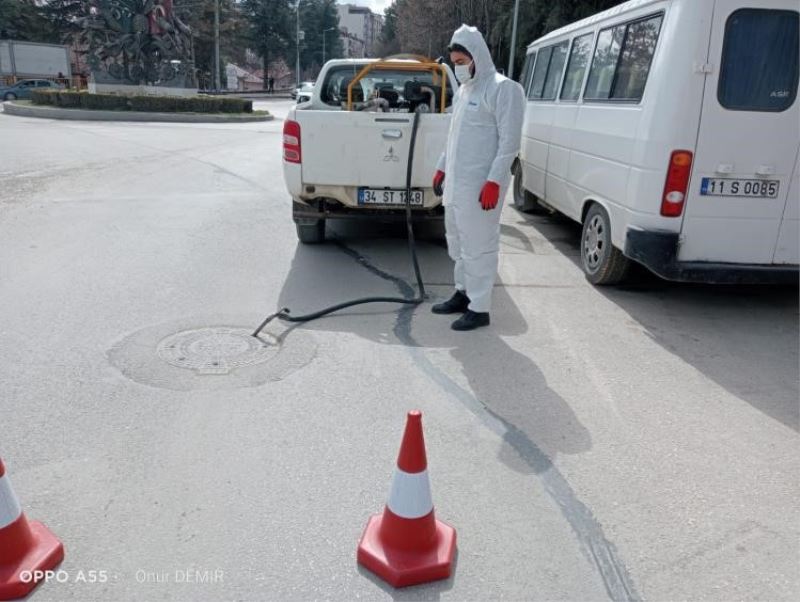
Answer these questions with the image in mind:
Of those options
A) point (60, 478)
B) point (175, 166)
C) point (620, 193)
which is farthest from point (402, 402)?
point (175, 166)

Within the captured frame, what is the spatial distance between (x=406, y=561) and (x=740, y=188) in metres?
3.99

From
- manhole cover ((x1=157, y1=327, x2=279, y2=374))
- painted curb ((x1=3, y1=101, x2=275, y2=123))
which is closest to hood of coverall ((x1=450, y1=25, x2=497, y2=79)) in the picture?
manhole cover ((x1=157, y1=327, x2=279, y2=374))

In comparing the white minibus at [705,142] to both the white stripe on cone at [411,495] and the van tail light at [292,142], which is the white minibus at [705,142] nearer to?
the van tail light at [292,142]

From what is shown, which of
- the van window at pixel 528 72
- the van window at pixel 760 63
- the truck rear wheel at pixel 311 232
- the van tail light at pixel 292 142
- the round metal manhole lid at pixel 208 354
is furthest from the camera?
the van window at pixel 528 72

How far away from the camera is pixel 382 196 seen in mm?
6145

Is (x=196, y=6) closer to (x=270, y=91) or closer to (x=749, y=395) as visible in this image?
(x=270, y=91)

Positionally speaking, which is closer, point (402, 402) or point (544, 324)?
point (402, 402)

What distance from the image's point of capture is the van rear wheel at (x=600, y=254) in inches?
222

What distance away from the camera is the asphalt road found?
94.3 inches

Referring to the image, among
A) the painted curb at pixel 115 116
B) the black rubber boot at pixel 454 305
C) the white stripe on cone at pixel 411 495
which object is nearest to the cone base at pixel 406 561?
the white stripe on cone at pixel 411 495

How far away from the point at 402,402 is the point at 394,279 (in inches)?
98.2

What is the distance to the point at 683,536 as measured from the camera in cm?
259

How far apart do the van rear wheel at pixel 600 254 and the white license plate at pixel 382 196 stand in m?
1.70

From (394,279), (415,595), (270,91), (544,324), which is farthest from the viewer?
(270,91)
